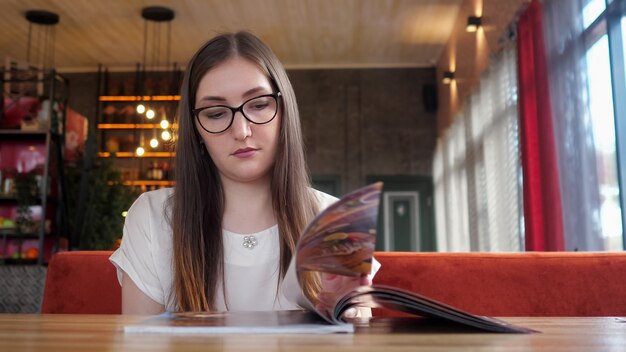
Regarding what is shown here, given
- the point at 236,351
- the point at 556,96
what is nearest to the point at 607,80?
the point at 556,96

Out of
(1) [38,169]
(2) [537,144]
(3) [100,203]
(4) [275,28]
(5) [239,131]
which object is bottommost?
(5) [239,131]

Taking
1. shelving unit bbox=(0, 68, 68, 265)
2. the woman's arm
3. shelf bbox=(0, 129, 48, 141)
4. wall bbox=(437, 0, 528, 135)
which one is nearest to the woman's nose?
the woman's arm

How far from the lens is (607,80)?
3465 millimetres

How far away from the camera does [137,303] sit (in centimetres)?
129

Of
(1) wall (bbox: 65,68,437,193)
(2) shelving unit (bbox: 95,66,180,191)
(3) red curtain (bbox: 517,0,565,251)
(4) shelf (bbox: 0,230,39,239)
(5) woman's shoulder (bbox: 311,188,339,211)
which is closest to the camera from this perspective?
(5) woman's shoulder (bbox: 311,188,339,211)

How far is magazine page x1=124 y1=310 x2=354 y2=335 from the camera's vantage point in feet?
2.20

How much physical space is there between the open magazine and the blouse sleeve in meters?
0.54

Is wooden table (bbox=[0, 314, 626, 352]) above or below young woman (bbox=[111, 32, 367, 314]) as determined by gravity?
below

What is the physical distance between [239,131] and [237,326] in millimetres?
622

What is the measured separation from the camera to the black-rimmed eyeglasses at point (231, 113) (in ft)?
4.23

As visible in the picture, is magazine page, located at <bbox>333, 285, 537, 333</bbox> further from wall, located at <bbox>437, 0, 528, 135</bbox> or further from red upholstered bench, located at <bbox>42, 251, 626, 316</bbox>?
wall, located at <bbox>437, 0, 528, 135</bbox>

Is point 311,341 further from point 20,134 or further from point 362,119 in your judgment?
point 362,119

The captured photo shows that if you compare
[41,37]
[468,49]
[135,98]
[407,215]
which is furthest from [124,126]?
[468,49]

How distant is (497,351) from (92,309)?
1.40 metres
